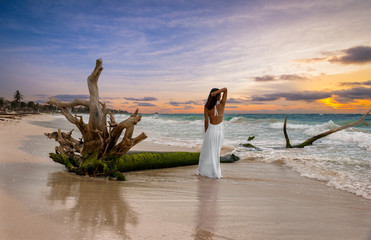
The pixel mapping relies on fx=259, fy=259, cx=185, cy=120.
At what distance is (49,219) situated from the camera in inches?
118

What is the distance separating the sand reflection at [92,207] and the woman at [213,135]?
99.1 inches

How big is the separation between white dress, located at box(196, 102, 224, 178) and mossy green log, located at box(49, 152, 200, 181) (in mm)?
1111

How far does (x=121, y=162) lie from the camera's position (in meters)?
6.45

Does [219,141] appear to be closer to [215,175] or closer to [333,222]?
[215,175]

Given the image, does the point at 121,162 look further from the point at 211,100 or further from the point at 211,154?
the point at 211,100

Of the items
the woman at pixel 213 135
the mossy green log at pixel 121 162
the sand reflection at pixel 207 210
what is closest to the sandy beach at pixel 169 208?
the sand reflection at pixel 207 210

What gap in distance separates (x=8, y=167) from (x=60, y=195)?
2.71 m

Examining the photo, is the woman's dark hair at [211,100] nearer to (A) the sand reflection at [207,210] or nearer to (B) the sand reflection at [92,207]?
(A) the sand reflection at [207,210]

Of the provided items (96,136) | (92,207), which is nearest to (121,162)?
(96,136)

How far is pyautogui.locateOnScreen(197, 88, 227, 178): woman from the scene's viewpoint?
22.2ft

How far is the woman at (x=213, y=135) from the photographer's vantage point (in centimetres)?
675

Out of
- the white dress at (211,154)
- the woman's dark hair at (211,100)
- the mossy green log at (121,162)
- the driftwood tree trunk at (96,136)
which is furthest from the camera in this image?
the woman's dark hair at (211,100)

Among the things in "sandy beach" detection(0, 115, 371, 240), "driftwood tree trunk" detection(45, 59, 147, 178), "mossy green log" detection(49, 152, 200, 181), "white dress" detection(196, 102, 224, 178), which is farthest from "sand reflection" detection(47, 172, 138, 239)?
"white dress" detection(196, 102, 224, 178)

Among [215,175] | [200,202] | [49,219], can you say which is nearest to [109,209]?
[49,219]
